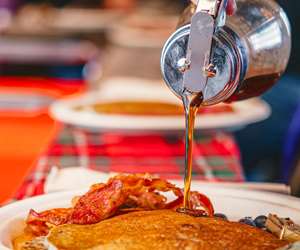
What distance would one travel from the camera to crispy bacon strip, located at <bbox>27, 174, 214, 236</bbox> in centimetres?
103

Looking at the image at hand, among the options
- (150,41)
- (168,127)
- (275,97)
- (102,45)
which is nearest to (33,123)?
(168,127)

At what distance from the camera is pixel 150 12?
7.28 meters

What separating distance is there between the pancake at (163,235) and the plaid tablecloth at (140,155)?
0.55 meters

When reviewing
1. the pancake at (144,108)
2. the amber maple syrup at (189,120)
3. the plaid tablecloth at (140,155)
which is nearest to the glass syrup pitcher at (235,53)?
the amber maple syrup at (189,120)

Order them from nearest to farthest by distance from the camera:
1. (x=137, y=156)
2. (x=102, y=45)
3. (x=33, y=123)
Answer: (x=137, y=156) → (x=33, y=123) → (x=102, y=45)

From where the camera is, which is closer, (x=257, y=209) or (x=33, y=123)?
(x=257, y=209)

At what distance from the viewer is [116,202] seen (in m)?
1.05

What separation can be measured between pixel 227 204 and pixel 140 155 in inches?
27.9

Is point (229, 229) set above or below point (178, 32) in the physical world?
below

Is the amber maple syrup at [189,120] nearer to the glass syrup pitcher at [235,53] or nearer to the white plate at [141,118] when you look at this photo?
the glass syrup pitcher at [235,53]

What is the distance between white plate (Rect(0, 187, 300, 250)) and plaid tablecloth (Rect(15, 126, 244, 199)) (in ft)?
Result: 1.09

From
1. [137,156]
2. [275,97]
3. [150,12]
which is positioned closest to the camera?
[137,156]

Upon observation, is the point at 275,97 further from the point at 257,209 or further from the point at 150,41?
the point at 150,41

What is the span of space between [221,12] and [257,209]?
0.93 feet
